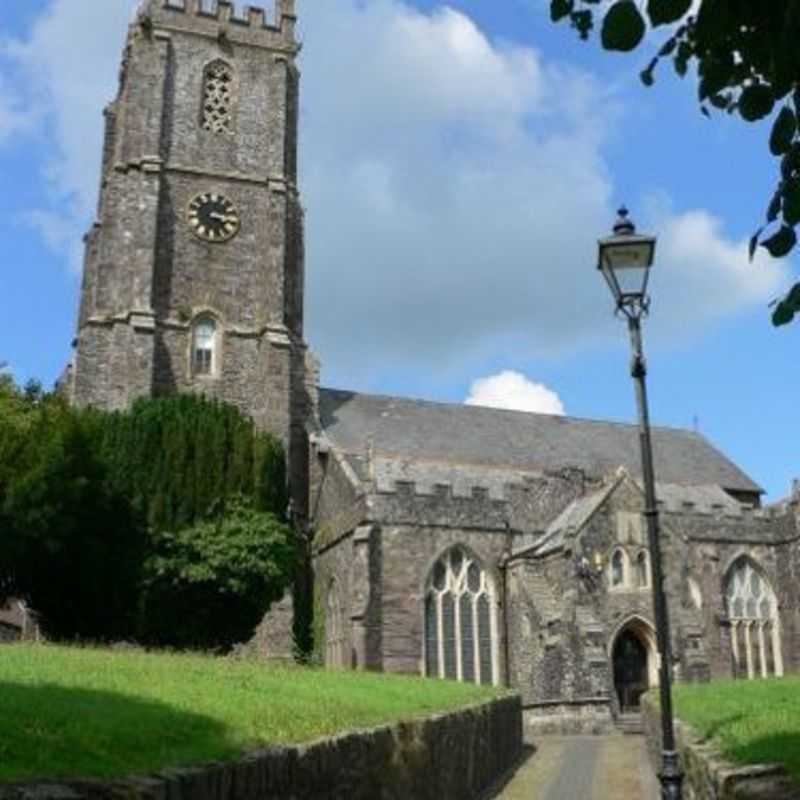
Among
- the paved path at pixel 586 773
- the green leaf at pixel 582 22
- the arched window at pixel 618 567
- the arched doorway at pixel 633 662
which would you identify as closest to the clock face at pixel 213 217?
the arched window at pixel 618 567

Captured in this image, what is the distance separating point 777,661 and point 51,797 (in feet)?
119

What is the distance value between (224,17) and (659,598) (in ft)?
124

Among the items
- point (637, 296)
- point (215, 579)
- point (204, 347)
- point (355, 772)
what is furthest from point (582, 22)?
point (204, 347)

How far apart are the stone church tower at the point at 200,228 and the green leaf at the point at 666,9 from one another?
3331 cm

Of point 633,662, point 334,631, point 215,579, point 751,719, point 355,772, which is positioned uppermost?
point 215,579

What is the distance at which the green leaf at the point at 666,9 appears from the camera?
13.4ft

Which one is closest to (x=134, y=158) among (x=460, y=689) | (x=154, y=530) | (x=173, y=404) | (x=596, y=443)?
(x=173, y=404)

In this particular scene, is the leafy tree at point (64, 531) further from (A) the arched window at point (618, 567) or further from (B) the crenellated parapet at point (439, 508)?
(A) the arched window at point (618, 567)

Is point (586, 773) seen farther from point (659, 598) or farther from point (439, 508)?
point (439, 508)

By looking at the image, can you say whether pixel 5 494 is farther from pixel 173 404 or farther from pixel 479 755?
pixel 479 755

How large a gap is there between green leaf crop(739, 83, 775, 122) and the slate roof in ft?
107

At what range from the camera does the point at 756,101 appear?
450 cm

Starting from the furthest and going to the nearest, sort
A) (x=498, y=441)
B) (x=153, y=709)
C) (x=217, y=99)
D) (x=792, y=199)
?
(x=498, y=441), (x=217, y=99), (x=153, y=709), (x=792, y=199)

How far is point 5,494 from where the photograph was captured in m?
25.4
